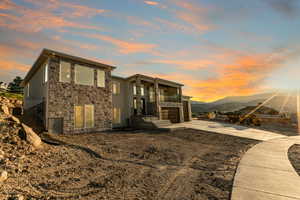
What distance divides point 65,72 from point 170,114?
14.1m

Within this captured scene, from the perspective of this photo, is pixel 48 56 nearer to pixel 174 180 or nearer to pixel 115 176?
pixel 115 176

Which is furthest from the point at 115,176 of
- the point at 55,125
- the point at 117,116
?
the point at 117,116

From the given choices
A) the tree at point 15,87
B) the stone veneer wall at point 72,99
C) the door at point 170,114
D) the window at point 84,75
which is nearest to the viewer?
the stone veneer wall at point 72,99

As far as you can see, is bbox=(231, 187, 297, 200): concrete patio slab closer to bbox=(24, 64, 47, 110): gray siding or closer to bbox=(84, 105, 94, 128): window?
bbox=(84, 105, 94, 128): window

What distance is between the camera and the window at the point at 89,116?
12.6m

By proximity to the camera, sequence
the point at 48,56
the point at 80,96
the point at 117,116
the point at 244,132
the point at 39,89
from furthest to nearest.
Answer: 1. the point at 117,116
2. the point at 244,132
3. the point at 39,89
4. the point at 80,96
5. the point at 48,56

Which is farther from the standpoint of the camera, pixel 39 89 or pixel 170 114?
pixel 170 114

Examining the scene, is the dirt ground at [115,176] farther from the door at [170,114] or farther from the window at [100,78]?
the door at [170,114]

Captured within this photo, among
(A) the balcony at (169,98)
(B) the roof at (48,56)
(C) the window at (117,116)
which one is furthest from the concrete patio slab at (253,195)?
(A) the balcony at (169,98)

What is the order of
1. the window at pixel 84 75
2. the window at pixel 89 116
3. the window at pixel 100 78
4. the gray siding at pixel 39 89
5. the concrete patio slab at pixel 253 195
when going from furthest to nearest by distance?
the window at pixel 100 78, the window at pixel 89 116, the window at pixel 84 75, the gray siding at pixel 39 89, the concrete patio slab at pixel 253 195

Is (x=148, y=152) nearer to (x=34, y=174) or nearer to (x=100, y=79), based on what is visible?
(x=34, y=174)

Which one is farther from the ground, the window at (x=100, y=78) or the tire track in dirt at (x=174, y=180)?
the window at (x=100, y=78)

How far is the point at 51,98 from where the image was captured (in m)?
10.9

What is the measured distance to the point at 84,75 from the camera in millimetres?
12906
